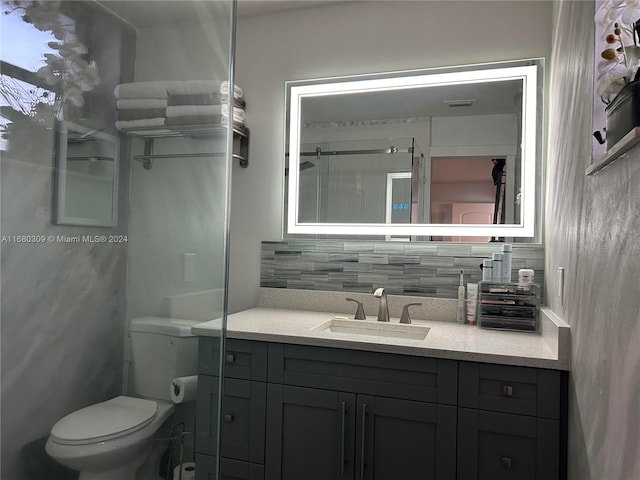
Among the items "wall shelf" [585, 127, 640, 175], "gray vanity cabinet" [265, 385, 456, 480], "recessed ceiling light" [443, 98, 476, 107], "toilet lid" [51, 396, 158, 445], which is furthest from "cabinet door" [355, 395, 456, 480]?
"recessed ceiling light" [443, 98, 476, 107]

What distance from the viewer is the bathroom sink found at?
1976 mm

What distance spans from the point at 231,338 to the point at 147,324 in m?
0.75

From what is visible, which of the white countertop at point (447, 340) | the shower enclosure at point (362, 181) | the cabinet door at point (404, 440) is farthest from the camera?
the shower enclosure at point (362, 181)

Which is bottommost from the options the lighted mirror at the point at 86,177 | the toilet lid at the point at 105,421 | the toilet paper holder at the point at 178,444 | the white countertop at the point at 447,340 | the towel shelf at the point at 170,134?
the toilet paper holder at the point at 178,444

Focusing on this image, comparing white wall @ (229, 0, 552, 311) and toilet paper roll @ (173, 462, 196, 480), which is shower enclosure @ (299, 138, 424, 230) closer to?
white wall @ (229, 0, 552, 311)

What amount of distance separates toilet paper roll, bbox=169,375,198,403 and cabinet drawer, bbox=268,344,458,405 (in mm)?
564

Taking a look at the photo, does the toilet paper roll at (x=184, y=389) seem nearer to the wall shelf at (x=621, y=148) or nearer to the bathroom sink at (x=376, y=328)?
the bathroom sink at (x=376, y=328)

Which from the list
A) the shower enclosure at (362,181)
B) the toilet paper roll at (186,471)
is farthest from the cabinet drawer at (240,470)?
the shower enclosure at (362,181)

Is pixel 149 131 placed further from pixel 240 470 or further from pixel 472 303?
pixel 472 303

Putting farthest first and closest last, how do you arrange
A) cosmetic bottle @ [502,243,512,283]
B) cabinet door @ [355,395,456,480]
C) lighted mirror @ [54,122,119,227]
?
cosmetic bottle @ [502,243,512,283]
cabinet door @ [355,395,456,480]
lighted mirror @ [54,122,119,227]

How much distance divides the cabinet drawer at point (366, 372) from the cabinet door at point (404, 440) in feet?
0.13

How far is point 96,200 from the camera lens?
3.13 feet

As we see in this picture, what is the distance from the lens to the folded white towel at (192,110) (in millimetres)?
1154

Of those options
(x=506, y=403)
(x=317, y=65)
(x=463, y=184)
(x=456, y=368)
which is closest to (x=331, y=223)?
(x=463, y=184)
